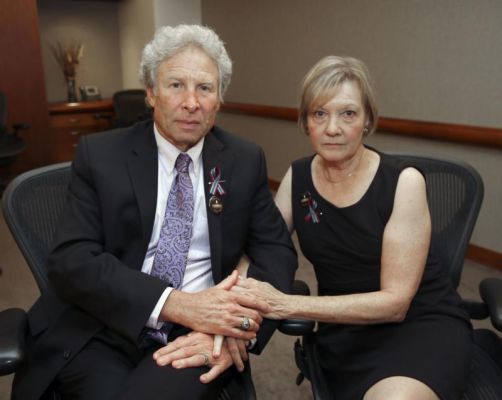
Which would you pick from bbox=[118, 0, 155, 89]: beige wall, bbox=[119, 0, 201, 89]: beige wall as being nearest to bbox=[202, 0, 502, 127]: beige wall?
bbox=[119, 0, 201, 89]: beige wall

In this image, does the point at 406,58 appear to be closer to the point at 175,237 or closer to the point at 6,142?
the point at 175,237

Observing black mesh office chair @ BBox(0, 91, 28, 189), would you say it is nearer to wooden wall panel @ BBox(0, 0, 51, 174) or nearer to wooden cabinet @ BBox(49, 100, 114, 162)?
wooden wall panel @ BBox(0, 0, 51, 174)

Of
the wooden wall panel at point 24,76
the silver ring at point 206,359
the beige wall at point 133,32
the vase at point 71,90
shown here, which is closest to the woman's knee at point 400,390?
the silver ring at point 206,359

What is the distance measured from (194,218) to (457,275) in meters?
0.89

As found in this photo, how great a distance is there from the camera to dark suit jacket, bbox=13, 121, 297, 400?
123 centimetres

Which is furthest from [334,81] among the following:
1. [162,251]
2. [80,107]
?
[80,107]

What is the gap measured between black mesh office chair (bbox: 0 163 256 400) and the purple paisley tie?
341 millimetres

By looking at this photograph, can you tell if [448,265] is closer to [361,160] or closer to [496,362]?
[496,362]

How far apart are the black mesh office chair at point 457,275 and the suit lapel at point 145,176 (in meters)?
0.47

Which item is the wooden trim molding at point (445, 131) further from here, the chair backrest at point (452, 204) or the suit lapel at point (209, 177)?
the suit lapel at point (209, 177)

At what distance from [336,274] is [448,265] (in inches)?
16.3

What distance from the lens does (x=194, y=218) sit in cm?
140

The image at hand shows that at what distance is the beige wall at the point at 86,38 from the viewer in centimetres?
643

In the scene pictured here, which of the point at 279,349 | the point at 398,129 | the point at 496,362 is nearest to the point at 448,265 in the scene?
the point at 496,362
